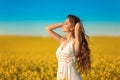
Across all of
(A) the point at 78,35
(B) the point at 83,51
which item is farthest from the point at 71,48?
(B) the point at 83,51

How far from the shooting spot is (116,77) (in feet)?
40.6

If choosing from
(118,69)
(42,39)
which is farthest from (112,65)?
(42,39)

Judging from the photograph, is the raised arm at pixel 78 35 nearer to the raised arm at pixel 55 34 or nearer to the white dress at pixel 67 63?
the white dress at pixel 67 63

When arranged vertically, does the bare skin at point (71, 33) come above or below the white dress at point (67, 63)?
above

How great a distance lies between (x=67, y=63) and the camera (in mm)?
9766

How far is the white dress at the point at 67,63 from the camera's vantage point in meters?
9.70

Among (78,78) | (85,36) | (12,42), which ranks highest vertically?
(12,42)

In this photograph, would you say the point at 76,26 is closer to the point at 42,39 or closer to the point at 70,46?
the point at 70,46

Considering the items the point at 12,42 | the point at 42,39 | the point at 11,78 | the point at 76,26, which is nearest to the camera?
the point at 76,26

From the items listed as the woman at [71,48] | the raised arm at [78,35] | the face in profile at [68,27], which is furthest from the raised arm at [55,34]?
the raised arm at [78,35]

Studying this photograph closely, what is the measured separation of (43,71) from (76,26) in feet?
10.9

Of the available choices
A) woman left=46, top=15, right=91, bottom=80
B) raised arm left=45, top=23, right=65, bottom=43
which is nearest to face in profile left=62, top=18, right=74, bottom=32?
woman left=46, top=15, right=91, bottom=80

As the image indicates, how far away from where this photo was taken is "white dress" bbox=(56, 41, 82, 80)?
9.70 metres

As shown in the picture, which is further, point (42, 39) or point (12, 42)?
point (42, 39)
